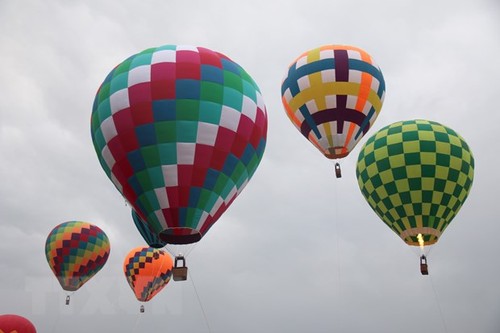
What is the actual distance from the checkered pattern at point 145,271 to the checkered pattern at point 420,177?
1100cm

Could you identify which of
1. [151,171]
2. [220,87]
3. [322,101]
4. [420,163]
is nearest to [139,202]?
[151,171]

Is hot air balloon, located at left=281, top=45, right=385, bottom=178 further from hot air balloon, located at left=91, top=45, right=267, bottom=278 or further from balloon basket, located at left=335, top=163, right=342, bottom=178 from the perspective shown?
hot air balloon, located at left=91, top=45, right=267, bottom=278

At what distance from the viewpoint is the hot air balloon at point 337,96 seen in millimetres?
14469

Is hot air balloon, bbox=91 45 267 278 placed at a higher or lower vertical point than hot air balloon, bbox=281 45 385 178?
lower

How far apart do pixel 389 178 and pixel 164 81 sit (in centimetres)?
783

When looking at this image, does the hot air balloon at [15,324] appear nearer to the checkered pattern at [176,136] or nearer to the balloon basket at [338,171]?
the checkered pattern at [176,136]

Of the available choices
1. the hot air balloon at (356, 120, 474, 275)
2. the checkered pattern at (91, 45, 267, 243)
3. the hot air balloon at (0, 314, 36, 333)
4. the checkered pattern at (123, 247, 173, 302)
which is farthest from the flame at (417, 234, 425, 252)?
the hot air balloon at (0, 314, 36, 333)

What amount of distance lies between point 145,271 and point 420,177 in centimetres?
1288

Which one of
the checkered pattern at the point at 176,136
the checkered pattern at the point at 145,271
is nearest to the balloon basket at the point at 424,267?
the checkered pattern at the point at 176,136

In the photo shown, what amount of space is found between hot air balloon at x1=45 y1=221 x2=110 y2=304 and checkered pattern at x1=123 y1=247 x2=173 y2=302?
1612 millimetres

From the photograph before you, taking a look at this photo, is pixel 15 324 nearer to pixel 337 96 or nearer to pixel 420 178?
pixel 337 96

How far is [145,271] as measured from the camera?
21219 mm

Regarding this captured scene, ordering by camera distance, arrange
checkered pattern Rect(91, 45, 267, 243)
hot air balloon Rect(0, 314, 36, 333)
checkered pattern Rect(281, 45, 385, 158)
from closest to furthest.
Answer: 1. checkered pattern Rect(91, 45, 267, 243)
2. checkered pattern Rect(281, 45, 385, 158)
3. hot air balloon Rect(0, 314, 36, 333)

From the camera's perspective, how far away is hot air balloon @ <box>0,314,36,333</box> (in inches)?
604
